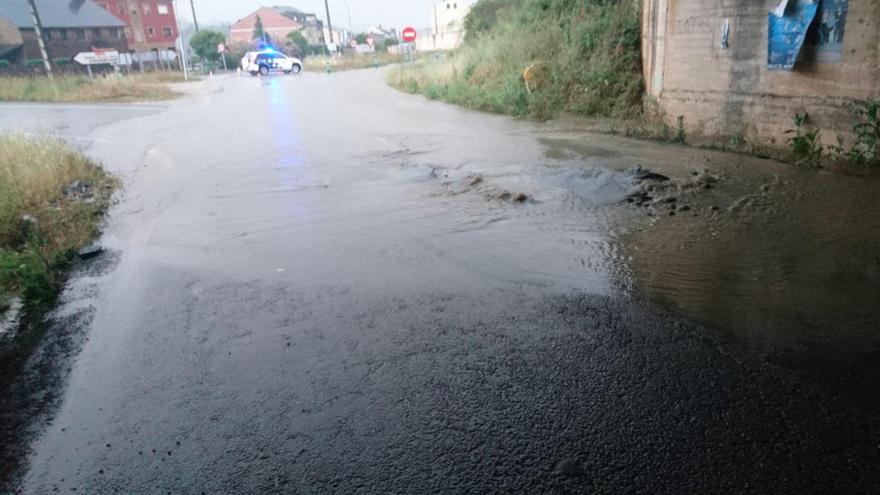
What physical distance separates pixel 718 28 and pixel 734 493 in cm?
902

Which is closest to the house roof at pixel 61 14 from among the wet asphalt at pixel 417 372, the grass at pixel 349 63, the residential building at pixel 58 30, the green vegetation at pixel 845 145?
the residential building at pixel 58 30

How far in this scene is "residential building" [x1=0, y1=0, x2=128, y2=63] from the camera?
48.2 meters

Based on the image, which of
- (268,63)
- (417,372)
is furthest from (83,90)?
(417,372)

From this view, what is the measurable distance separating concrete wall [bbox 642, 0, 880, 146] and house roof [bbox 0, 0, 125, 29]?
2228 inches

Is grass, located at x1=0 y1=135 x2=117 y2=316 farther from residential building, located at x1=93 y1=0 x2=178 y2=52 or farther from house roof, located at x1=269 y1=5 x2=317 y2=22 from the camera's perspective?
house roof, located at x1=269 y1=5 x2=317 y2=22

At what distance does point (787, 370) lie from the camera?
11.5 ft

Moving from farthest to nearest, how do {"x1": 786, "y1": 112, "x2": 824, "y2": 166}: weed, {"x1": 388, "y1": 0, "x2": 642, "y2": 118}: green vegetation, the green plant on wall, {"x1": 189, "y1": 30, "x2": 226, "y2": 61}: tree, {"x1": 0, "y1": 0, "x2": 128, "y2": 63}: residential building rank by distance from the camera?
{"x1": 189, "y1": 30, "x2": 226, "y2": 61}: tree, {"x1": 0, "y1": 0, "x2": 128, "y2": 63}: residential building, {"x1": 388, "y1": 0, "x2": 642, "y2": 118}: green vegetation, {"x1": 786, "y1": 112, "x2": 824, "y2": 166}: weed, the green plant on wall

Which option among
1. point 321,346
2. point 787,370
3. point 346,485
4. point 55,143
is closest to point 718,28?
point 787,370

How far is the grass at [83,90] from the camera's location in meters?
27.2

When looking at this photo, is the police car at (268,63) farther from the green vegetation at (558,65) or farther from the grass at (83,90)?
the green vegetation at (558,65)

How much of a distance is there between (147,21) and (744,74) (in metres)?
70.3

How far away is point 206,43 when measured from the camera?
5919 cm

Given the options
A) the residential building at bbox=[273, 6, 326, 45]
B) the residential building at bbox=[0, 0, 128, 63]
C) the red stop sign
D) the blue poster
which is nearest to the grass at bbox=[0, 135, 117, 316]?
the blue poster

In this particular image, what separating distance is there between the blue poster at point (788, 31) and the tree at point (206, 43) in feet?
199
